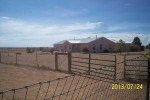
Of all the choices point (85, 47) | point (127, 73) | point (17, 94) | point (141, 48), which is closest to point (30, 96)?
point (17, 94)

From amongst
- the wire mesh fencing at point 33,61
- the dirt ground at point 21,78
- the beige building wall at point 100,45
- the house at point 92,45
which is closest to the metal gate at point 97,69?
the dirt ground at point 21,78

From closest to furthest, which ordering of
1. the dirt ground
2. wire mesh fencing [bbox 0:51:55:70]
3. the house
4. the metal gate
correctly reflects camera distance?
the dirt ground, the metal gate, wire mesh fencing [bbox 0:51:55:70], the house

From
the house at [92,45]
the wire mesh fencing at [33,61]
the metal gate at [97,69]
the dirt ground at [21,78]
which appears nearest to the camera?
the dirt ground at [21,78]

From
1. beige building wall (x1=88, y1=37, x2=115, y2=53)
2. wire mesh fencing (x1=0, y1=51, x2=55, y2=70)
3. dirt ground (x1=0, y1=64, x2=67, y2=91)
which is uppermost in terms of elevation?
beige building wall (x1=88, y1=37, x2=115, y2=53)

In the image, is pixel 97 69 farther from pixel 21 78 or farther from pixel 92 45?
pixel 92 45

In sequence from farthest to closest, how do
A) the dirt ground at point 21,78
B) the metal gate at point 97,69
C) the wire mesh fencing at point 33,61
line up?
1. the wire mesh fencing at point 33,61
2. the metal gate at point 97,69
3. the dirt ground at point 21,78

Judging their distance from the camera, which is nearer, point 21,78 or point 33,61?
point 21,78

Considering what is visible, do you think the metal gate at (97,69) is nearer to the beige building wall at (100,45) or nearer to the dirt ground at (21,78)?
the dirt ground at (21,78)

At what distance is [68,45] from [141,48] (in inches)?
1195

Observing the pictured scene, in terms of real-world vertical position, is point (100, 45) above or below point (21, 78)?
above

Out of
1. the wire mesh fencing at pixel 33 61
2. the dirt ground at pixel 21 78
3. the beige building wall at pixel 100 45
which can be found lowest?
the dirt ground at pixel 21 78

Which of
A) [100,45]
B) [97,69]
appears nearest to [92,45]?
[100,45]

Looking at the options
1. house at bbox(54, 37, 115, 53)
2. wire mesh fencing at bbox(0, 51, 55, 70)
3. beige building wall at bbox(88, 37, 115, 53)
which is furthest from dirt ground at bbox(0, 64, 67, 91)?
beige building wall at bbox(88, 37, 115, 53)

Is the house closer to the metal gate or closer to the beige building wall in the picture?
the beige building wall
